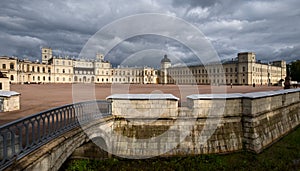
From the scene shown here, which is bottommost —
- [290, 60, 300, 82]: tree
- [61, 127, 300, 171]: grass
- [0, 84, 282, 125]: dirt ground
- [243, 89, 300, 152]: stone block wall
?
[61, 127, 300, 171]: grass

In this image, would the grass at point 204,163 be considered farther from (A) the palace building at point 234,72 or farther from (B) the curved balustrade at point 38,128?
(A) the palace building at point 234,72

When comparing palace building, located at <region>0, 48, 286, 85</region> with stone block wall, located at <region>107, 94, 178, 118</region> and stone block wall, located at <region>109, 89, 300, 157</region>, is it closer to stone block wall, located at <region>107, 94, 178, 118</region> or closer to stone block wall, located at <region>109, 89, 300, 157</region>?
stone block wall, located at <region>107, 94, 178, 118</region>

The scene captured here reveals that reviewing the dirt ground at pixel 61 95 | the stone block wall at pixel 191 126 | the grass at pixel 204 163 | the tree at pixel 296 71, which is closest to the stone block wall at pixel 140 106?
the stone block wall at pixel 191 126

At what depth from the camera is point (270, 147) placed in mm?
9773

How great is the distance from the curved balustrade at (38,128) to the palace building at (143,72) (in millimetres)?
50481

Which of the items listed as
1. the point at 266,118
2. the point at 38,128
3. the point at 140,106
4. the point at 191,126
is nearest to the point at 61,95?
the point at 140,106

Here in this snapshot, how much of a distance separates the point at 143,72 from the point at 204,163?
83870mm

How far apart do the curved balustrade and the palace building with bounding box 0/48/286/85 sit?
50.5 metres

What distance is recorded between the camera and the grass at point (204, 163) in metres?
7.33

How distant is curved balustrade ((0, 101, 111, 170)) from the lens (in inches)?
138

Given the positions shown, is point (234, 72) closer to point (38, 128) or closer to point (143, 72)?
point (143, 72)

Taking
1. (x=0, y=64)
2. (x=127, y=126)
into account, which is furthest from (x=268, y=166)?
(x=0, y=64)

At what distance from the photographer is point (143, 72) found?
9069cm

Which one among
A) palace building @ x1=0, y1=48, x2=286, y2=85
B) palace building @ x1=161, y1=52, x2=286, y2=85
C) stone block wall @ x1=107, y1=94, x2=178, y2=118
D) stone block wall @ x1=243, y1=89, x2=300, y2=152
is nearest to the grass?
stone block wall @ x1=243, y1=89, x2=300, y2=152
